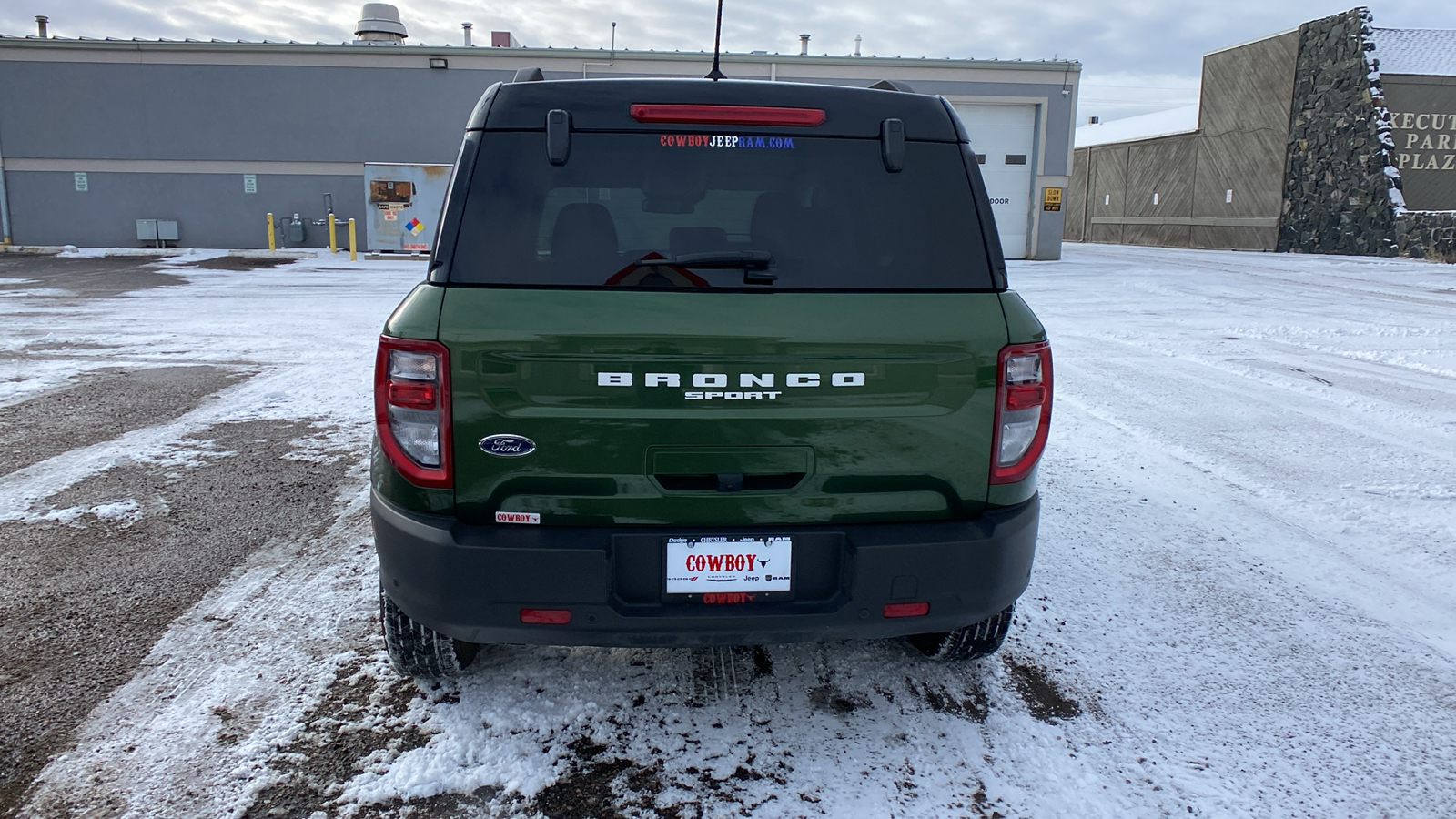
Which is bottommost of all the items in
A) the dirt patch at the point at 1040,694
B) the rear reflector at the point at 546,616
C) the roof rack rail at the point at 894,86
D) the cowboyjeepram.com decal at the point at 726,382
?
the dirt patch at the point at 1040,694

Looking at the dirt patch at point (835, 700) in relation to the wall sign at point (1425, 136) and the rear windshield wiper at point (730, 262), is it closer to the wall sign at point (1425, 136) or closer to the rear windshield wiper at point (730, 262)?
the rear windshield wiper at point (730, 262)

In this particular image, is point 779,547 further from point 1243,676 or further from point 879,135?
point 1243,676

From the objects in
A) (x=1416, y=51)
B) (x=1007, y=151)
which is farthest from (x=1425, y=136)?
(x=1007, y=151)

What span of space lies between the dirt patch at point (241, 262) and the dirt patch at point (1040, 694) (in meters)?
21.2

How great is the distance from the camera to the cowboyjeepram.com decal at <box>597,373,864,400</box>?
2350 mm

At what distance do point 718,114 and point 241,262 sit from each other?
22.8 metres

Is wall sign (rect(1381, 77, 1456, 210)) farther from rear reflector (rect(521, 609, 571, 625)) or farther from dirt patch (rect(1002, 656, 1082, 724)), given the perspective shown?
rear reflector (rect(521, 609, 571, 625))

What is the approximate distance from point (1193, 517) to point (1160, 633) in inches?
59.8

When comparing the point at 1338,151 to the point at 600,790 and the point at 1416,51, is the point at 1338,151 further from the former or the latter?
the point at 600,790

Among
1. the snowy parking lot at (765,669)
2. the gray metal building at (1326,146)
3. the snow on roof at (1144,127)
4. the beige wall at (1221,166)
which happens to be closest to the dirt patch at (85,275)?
the snowy parking lot at (765,669)

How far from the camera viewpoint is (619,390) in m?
2.36

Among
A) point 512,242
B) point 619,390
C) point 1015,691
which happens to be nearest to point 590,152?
point 512,242

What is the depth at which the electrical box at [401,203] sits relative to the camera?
22.8 metres

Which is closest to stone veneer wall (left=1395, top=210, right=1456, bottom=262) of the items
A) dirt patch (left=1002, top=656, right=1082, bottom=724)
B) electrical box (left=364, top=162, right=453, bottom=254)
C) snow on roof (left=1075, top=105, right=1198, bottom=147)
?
snow on roof (left=1075, top=105, right=1198, bottom=147)
